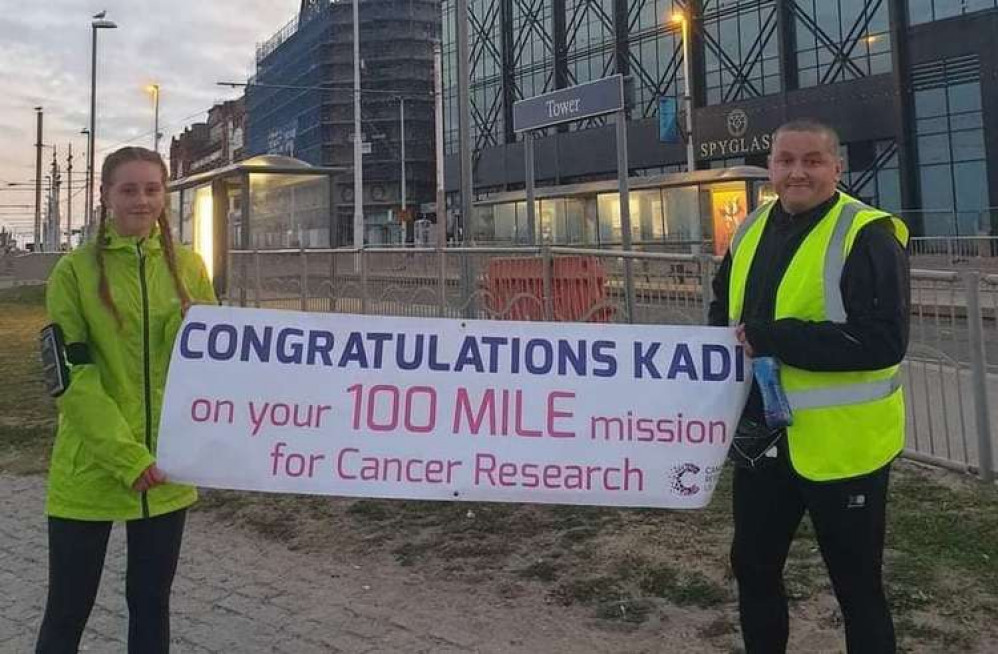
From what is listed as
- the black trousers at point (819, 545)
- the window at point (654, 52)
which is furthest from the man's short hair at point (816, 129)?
the window at point (654, 52)

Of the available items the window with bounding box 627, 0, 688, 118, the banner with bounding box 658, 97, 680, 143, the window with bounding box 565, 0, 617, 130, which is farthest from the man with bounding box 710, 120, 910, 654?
the window with bounding box 565, 0, 617, 130

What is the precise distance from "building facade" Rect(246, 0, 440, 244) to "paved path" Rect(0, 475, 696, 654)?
69.9 m

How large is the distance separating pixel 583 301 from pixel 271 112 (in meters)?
83.7

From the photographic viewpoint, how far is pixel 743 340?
A: 2.68 meters

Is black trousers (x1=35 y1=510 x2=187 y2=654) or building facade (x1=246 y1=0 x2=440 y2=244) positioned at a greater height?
building facade (x1=246 y1=0 x2=440 y2=244)

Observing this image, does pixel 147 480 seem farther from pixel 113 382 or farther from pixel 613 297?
pixel 613 297

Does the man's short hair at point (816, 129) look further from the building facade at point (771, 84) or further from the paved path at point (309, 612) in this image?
the building facade at point (771, 84)

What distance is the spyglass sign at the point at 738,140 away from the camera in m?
39.5

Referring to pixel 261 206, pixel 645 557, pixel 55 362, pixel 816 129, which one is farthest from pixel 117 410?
pixel 261 206

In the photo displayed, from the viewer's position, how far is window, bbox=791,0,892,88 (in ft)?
116

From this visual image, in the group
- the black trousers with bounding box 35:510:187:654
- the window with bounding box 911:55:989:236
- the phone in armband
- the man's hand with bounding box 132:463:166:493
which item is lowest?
the black trousers with bounding box 35:510:187:654

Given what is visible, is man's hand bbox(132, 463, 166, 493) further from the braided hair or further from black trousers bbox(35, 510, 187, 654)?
the braided hair

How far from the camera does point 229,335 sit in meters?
2.98

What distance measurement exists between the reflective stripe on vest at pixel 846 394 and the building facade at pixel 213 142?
3553 inches
